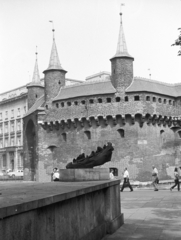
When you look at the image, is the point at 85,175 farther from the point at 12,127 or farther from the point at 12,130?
the point at 12,127

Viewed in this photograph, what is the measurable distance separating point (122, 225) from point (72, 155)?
29941 mm

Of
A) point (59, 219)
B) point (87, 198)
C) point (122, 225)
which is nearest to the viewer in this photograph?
point (59, 219)

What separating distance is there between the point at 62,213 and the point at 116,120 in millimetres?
31779

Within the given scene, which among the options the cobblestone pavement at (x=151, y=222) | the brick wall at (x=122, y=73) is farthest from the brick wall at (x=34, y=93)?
the cobblestone pavement at (x=151, y=222)

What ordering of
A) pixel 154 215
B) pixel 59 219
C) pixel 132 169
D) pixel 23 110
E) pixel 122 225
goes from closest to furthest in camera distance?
pixel 59 219, pixel 122 225, pixel 154 215, pixel 132 169, pixel 23 110

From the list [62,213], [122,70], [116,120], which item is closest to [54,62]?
[122,70]

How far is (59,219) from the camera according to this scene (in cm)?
645

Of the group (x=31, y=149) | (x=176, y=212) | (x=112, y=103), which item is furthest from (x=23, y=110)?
(x=176, y=212)

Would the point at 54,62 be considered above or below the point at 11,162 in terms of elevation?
above

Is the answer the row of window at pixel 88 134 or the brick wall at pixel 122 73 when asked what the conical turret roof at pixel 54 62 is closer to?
the brick wall at pixel 122 73

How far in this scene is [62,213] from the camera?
21.7ft

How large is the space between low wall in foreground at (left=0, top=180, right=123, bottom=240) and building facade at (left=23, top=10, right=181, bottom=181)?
27.6 metres

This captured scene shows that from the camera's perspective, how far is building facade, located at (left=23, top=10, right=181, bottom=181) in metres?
37.8

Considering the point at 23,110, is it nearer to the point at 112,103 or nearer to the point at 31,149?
the point at 31,149
